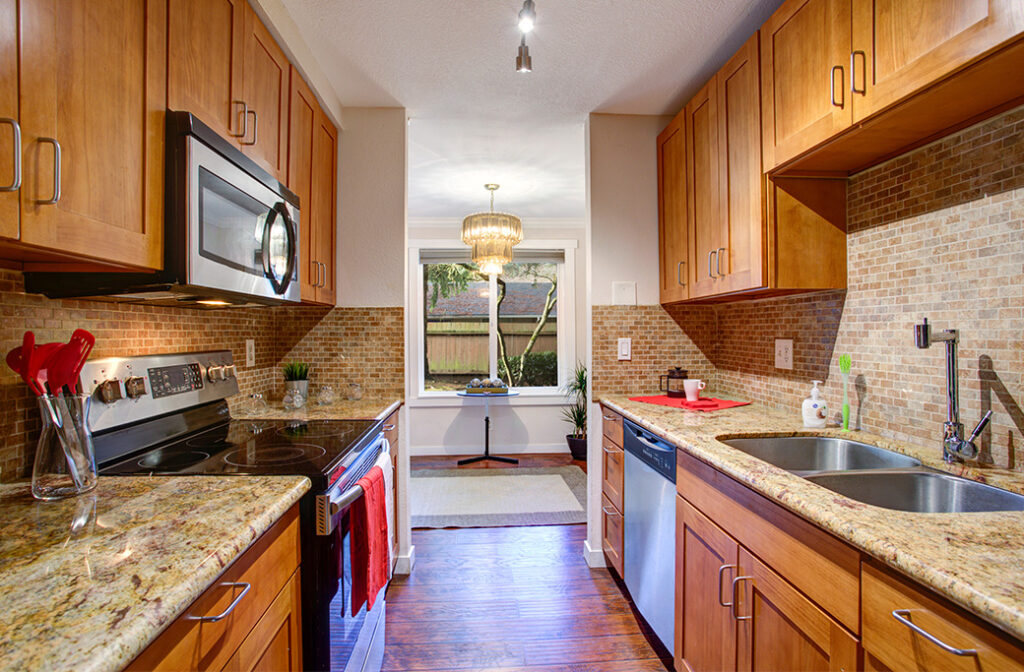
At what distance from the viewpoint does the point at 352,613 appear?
1399mm

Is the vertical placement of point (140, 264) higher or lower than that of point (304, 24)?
lower

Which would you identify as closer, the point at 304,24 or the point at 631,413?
the point at 304,24

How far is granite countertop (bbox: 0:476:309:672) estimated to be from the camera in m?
0.54

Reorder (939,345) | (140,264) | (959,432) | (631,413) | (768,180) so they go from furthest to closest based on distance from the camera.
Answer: (631,413), (768,180), (939,345), (959,432), (140,264)

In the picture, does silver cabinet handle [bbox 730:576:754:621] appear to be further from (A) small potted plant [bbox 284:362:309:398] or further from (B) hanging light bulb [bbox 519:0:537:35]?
(A) small potted plant [bbox 284:362:309:398]

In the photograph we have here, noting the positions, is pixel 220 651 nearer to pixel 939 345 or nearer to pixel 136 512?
pixel 136 512

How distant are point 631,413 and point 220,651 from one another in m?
1.59

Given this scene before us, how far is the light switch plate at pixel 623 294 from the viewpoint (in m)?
2.58

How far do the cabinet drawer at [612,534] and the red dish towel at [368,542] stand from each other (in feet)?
3.64

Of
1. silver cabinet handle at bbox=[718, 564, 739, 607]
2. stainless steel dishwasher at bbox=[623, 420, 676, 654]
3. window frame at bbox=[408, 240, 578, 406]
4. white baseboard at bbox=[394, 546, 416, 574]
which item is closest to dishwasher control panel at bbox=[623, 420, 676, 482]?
stainless steel dishwasher at bbox=[623, 420, 676, 654]

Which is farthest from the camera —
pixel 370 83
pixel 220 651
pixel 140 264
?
pixel 370 83

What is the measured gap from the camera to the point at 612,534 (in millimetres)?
2342

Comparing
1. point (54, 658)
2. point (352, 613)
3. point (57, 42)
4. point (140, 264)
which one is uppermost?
point (57, 42)

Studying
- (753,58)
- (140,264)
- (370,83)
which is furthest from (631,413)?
(370,83)
